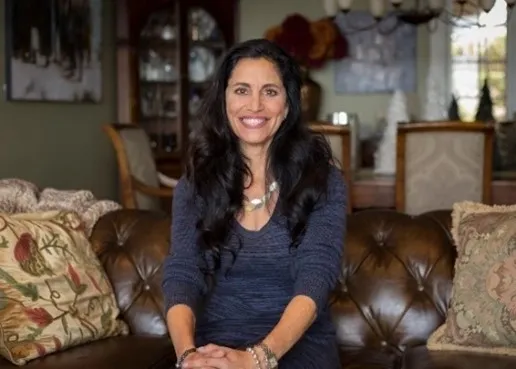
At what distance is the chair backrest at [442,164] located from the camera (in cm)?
369

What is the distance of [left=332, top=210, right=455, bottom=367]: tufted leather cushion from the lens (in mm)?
2451

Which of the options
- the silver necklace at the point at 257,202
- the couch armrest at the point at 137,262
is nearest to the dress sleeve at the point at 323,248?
the silver necklace at the point at 257,202

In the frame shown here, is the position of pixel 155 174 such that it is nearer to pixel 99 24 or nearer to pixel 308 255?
pixel 99 24

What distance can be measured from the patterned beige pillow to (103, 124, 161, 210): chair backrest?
2289 millimetres

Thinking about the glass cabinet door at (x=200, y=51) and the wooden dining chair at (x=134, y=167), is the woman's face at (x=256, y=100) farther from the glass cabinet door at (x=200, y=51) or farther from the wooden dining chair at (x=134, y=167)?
the glass cabinet door at (x=200, y=51)

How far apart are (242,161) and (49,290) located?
2.02ft

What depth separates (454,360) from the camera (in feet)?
7.16

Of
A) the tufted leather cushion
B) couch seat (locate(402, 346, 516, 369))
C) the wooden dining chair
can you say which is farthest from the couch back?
the wooden dining chair

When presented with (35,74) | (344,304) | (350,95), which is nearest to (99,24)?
(35,74)

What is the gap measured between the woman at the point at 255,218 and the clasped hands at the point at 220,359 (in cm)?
16

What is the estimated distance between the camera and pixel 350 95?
7.21 metres

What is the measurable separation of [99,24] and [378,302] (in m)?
3.37

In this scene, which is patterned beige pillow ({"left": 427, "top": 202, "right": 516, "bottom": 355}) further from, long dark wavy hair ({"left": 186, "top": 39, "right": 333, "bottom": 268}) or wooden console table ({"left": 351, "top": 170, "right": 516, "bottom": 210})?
wooden console table ({"left": 351, "top": 170, "right": 516, "bottom": 210})

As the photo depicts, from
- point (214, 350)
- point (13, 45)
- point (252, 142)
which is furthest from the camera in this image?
point (13, 45)
